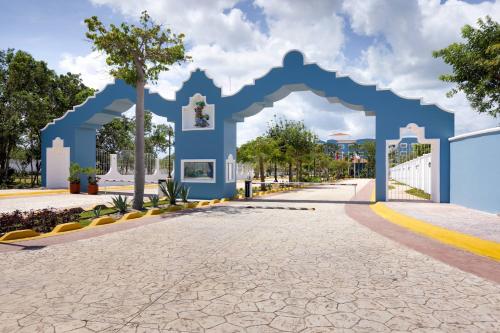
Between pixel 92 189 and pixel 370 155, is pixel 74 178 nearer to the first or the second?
pixel 92 189

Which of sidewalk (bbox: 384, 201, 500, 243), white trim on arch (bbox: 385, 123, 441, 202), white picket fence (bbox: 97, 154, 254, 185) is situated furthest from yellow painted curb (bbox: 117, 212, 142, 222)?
white picket fence (bbox: 97, 154, 254, 185)

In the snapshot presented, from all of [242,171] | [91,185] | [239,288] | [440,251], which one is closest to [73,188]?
[91,185]

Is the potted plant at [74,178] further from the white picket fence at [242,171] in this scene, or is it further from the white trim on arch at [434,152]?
the white picket fence at [242,171]

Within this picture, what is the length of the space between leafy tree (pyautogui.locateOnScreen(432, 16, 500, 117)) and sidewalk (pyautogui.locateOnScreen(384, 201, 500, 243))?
5585mm

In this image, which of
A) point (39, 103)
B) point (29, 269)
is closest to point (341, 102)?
point (29, 269)

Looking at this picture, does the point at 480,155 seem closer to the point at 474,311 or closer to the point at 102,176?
the point at 474,311

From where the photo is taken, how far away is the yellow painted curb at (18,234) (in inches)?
337

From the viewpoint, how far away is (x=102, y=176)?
29266mm

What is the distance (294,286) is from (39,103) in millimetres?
30614

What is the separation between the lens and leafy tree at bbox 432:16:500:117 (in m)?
15.6

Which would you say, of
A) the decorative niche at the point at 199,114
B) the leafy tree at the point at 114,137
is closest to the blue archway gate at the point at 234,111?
the decorative niche at the point at 199,114

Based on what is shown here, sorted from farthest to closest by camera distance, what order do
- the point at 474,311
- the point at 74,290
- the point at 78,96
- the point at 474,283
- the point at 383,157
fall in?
the point at 78,96
the point at 383,157
the point at 474,283
the point at 74,290
the point at 474,311

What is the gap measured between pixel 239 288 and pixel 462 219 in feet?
31.2

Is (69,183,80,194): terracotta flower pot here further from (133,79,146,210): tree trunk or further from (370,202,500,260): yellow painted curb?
(370,202,500,260): yellow painted curb
